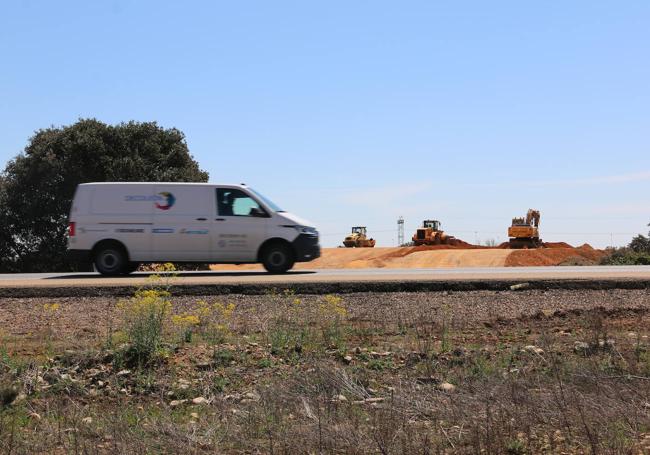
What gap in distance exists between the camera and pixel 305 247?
63.3 ft

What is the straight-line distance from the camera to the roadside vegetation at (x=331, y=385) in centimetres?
592

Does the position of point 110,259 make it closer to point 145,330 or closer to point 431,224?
point 145,330

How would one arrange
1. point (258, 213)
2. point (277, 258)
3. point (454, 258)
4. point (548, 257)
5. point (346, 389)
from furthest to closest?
point (454, 258) < point (548, 257) < point (277, 258) < point (258, 213) < point (346, 389)

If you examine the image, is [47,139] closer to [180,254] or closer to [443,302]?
[180,254]

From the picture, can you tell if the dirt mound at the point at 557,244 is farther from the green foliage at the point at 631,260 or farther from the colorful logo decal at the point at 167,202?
the colorful logo decal at the point at 167,202

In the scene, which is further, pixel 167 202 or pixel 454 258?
pixel 454 258

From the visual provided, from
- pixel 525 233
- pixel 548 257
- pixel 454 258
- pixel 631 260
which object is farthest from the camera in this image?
pixel 525 233

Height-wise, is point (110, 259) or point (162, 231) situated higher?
point (162, 231)

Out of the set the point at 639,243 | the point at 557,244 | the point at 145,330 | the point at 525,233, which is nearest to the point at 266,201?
the point at 145,330

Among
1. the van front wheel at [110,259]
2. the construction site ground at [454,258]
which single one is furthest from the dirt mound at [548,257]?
the van front wheel at [110,259]

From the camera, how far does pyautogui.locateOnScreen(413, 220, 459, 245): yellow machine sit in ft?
212

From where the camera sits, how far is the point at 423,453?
5414 millimetres

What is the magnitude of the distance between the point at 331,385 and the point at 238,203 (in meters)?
11.7

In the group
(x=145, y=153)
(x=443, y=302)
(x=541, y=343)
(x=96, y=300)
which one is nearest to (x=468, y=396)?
(x=541, y=343)
